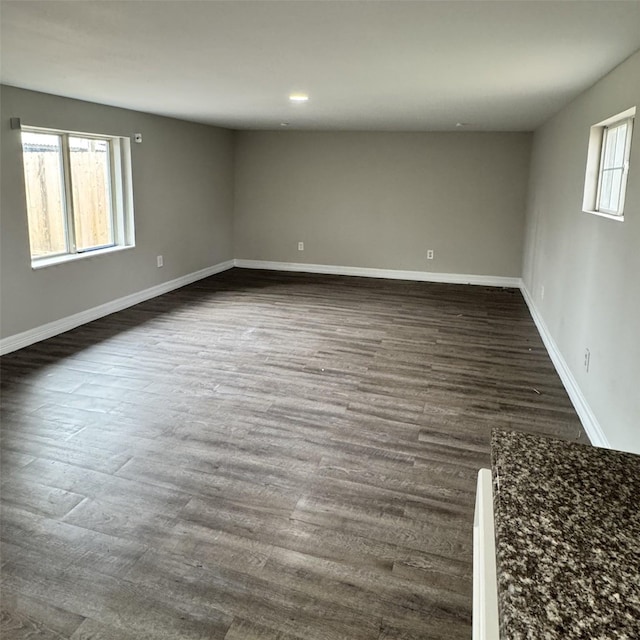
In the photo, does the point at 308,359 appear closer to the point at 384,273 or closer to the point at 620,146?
the point at 620,146

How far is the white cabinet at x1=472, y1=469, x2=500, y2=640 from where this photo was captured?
0.92 metres

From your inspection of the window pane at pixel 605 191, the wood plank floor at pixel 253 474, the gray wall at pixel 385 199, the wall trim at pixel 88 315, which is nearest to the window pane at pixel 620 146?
the window pane at pixel 605 191

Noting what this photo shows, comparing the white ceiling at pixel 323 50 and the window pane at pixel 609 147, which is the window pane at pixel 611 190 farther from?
the white ceiling at pixel 323 50

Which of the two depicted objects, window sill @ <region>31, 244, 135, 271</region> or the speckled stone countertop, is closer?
the speckled stone countertop

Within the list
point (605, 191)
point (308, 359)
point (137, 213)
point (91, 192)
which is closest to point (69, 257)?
point (91, 192)

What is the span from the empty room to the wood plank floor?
2cm

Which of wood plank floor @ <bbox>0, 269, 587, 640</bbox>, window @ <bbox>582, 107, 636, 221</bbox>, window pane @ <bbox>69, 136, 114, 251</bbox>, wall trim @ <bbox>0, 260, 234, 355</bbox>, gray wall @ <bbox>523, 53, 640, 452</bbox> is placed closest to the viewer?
wood plank floor @ <bbox>0, 269, 587, 640</bbox>

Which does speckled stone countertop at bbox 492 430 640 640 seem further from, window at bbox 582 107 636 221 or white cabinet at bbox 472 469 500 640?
window at bbox 582 107 636 221

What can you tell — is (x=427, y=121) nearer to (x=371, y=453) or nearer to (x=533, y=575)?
(x=371, y=453)

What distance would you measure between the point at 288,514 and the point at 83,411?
1669 mm

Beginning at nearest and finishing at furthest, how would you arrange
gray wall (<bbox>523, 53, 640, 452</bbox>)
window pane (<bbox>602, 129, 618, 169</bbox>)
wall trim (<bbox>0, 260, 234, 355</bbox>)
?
1. gray wall (<bbox>523, 53, 640, 452</bbox>)
2. window pane (<bbox>602, 129, 618, 169</bbox>)
3. wall trim (<bbox>0, 260, 234, 355</bbox>)

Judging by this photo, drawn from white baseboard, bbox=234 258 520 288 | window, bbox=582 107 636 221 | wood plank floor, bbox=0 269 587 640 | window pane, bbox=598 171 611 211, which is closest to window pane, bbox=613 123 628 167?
window, bbox=582 107 636 221

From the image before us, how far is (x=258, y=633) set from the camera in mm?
1755

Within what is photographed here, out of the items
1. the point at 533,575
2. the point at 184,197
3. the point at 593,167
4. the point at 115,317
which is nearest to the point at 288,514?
the point at 533,575
